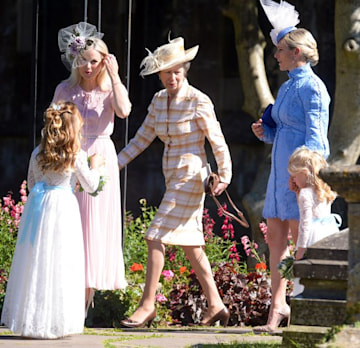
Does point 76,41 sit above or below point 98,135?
above

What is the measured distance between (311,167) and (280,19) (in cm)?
114

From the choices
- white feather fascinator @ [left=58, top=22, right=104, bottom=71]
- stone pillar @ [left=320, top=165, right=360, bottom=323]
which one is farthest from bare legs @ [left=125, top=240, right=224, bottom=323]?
stone pillar @ [left=320, top=165, right=360, bottom=323]

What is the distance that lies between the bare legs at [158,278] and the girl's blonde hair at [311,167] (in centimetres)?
101

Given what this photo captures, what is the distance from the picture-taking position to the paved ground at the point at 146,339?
19.5 ft

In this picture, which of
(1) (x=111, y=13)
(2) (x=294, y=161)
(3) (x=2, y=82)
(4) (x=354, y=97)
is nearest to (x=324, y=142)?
(2) (x=294, y=161)

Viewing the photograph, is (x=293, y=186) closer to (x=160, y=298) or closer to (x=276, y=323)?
(x=276, y=323)

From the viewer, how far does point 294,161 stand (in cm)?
644

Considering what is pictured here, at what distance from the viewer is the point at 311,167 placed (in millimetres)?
6391

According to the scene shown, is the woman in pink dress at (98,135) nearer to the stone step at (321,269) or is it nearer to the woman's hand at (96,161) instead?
the woman's hand at (96,161)

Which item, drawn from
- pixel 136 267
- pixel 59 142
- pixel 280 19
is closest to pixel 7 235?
pixel 136 267

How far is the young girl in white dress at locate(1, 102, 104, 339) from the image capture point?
6.12 meters

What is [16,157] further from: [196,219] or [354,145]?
[196,219]

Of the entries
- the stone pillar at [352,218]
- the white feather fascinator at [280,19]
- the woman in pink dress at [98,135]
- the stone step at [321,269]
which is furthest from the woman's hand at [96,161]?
the stone pillar at [352,218]

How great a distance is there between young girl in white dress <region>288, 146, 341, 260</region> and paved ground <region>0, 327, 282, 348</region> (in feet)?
2.08
